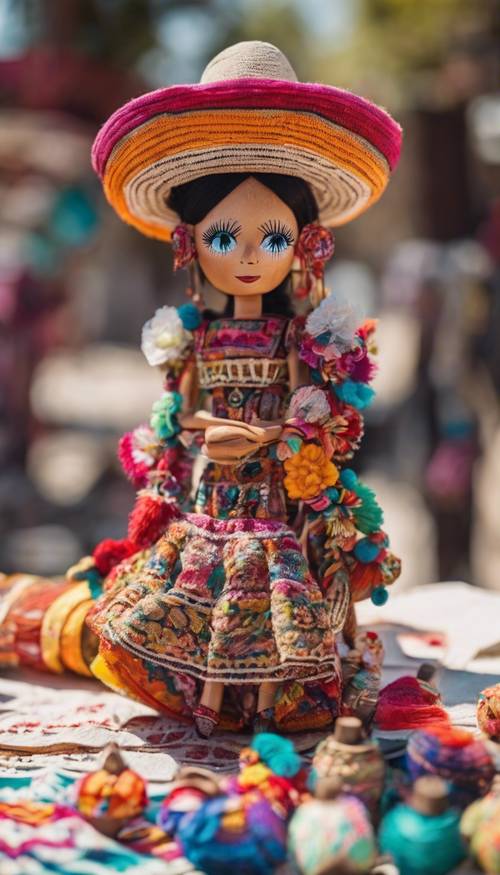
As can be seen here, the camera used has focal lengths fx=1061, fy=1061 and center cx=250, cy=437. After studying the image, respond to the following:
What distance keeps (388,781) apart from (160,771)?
1.65ft

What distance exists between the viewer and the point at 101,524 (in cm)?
686

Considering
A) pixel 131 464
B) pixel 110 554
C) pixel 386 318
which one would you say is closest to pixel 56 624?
pixel 110 554

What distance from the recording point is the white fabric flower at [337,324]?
2.35m

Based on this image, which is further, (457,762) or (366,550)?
(366,550)

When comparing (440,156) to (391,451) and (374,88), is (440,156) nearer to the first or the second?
(391,451)

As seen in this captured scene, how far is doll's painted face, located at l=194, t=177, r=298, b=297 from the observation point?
2.38 m

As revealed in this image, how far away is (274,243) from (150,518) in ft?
2.27

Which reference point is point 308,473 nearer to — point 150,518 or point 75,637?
point 150,518

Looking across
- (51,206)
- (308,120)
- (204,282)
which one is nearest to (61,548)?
(51,206)

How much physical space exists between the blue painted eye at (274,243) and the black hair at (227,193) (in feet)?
0.25

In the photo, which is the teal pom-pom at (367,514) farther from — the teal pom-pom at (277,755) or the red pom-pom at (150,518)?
the teal pom-pom at (277,755)

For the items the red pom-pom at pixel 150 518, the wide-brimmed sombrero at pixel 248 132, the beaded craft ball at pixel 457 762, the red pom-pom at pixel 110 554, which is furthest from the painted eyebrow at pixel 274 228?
the beaded craft ball at pixel 457 762

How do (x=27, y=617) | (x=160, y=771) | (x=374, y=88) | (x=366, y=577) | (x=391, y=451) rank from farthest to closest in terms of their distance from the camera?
(x=374, y=88), (x=391, y=451), (x=27, y=617), (x=366, y=577), (x=160, y=771)

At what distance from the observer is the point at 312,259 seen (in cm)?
246
